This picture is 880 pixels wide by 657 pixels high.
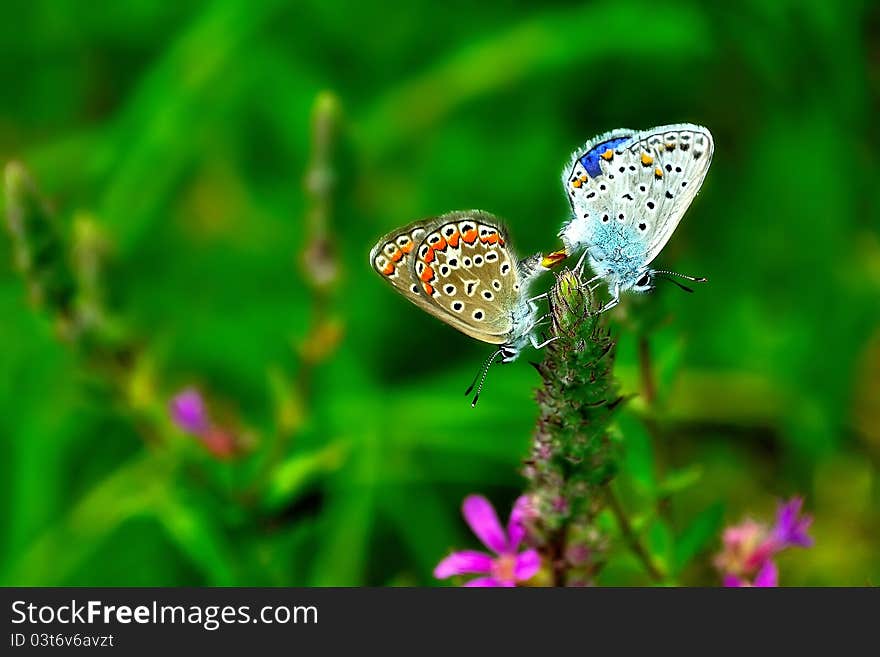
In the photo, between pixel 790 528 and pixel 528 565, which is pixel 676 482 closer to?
pixel 790 528

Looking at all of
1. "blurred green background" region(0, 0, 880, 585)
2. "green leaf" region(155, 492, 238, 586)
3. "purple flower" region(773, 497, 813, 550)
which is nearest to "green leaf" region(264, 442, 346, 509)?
"green leaf" region(155, 492, 238, 586)

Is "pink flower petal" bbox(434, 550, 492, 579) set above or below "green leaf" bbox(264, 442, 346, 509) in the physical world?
below

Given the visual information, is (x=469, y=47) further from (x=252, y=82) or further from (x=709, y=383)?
(x=709, y=383)

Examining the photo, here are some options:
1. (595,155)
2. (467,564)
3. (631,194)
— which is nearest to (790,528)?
(467,564)

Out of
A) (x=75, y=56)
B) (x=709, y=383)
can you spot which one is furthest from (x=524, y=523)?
(x=75, y=56)

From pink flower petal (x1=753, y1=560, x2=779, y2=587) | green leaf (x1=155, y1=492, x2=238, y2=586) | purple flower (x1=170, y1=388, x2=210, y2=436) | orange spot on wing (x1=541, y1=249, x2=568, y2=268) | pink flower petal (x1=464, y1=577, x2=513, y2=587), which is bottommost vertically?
pink flower petal (x1=753, y1=560, x2=779, y2=587)

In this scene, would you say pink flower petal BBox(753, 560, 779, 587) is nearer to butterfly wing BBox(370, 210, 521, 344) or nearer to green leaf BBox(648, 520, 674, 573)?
green leaf BBox(648, 520, 674, 573)
